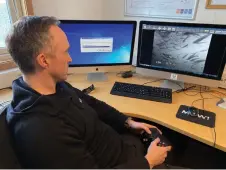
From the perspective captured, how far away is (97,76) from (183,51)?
0.75 m

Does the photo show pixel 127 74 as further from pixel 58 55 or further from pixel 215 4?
pixel 58 55

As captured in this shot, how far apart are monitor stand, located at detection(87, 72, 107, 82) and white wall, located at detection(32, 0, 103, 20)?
25.0 inches

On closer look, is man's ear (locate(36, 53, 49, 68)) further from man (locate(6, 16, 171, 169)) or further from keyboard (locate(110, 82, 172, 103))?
keyboard (locate(110, 82, 172, 103))

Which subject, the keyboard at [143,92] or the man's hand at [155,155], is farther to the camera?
the keyboard at [143,92]

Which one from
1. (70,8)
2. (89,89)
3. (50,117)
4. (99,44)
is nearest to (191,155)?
(89,89)

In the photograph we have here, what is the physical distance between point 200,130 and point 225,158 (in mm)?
827

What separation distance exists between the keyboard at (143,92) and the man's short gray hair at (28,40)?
2.49 feet

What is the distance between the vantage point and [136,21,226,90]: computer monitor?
1338 mm

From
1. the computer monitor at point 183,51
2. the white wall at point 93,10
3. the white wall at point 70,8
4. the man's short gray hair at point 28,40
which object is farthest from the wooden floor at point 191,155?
the white wall at point 70,8

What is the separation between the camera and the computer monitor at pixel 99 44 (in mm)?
1525

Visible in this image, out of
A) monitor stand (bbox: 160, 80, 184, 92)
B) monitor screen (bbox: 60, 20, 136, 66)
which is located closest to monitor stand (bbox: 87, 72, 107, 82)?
monitor screen (bbox: 60, 20, 136, 66)

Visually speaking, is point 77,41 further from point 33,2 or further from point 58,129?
point 58,129

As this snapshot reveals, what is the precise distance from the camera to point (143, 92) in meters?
1.48

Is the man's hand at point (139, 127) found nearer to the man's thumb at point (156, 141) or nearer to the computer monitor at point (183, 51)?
the man's thumb at point (156, 141)
